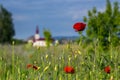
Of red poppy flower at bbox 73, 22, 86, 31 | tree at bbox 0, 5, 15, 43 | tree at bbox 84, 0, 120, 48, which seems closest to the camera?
red poppy flower at bbox 73, 22, 86, 31

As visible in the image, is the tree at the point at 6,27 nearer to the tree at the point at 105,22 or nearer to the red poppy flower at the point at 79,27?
the tree at the point at 105,22

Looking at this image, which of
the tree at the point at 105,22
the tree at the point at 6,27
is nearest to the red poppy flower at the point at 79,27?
the tree at the point at 105,22

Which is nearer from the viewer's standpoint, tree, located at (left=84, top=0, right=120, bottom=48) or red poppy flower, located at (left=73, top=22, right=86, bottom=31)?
red poppy flower, located at (left=73, top=22, right=86, bottom=31)

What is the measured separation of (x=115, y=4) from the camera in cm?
2370

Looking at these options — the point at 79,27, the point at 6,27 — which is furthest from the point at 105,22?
the point at 6,27

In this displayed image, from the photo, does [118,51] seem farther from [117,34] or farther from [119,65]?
[117,34]

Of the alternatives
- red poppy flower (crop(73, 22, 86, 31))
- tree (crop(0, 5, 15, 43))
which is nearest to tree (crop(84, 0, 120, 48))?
red poppy flower (crop(73, 22, 86, 31))

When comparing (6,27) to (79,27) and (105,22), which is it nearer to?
(105,22)

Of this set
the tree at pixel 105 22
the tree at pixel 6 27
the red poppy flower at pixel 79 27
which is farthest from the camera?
the tree at pixel 6 27

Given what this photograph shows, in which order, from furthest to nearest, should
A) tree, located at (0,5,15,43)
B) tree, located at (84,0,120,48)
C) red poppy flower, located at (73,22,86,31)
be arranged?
tree, located at (0,5,15,43), tree, located at (84,0,120,48), red poppy flower, located at (73,22,86,31)

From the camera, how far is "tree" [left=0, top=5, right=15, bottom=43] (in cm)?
8419

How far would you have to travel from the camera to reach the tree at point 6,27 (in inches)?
3314

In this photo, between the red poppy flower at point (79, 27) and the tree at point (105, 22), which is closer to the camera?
the red poppy flower at point (79, 27)

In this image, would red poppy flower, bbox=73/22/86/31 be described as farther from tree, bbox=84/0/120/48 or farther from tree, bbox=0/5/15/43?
tree, bbox=0/5/15/43
